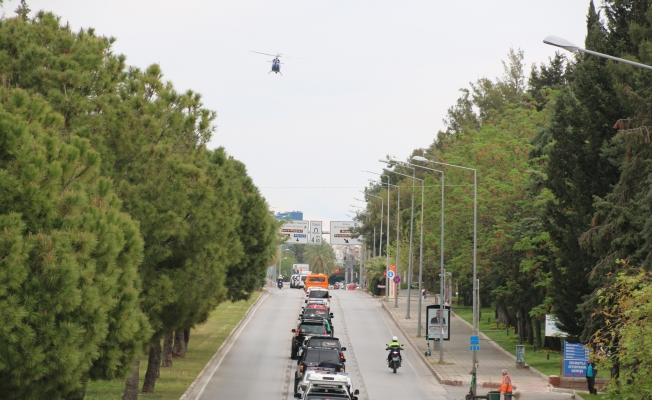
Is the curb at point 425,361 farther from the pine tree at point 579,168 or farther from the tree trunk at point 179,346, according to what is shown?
the tree trunk at point 179,346

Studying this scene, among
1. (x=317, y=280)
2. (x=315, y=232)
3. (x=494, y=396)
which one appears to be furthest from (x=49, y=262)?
(x=315, y=232)

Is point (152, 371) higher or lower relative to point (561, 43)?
lower

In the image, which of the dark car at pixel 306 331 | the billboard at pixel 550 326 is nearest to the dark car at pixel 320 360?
the dark car at pixel 306 331

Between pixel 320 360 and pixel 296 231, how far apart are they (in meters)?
98.0

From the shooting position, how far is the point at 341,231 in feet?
439

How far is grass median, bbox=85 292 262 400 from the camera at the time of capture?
32.7 m

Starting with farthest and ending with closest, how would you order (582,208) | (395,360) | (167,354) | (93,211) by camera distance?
1. (395,360)
2. (167,354)
3. (582,208)
4. (93,211)

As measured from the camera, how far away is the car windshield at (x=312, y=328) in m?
44.9

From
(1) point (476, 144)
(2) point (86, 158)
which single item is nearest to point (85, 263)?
(2) point (86, 158)

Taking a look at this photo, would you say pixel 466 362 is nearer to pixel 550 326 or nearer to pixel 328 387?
pixel 550 326

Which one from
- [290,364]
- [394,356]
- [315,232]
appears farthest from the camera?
[315,232]

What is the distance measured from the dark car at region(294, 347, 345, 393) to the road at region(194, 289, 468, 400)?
1.20 m

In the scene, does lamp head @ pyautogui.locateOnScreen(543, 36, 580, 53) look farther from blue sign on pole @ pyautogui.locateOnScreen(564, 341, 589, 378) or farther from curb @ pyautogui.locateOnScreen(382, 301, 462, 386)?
curb @ pyautogui.locateOnScreen(382, 301, 462, 386)

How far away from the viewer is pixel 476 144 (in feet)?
184
